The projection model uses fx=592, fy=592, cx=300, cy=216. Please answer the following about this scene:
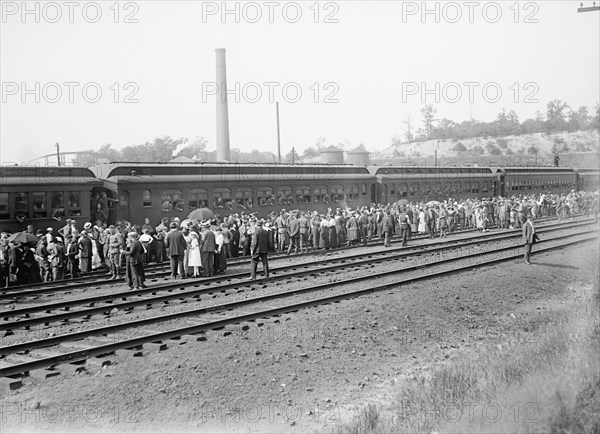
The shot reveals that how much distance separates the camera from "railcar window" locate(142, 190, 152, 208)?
21.6 meters

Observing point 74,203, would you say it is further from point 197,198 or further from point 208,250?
point 208,250

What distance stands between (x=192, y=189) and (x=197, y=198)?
0.42 meters

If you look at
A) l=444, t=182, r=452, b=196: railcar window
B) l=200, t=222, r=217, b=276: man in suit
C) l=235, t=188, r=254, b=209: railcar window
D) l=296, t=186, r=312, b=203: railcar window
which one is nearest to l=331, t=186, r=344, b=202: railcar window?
l=296, t=186, r=312, b=203: railcar window

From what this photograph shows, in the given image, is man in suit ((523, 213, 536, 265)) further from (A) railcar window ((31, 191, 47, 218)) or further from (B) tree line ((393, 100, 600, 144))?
(B) tree line ((393, 100, 600, 144))

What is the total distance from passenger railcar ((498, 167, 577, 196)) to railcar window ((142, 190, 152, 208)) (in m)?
29.8

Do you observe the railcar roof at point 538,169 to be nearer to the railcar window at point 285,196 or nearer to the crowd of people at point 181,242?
the crowd of people at point 181,242

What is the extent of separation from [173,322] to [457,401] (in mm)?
6295

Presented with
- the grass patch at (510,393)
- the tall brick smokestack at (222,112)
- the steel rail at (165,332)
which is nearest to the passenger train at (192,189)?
the steel rail at (165,332)

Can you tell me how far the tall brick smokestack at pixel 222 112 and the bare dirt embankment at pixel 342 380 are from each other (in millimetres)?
31533

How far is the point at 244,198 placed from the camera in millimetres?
25016

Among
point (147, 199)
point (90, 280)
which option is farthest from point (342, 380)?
point (147, 199)

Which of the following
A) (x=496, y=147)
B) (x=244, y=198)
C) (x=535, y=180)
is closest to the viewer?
(x=244, y=198)

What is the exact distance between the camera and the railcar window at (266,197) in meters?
25.7

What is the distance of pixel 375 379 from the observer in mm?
9070
